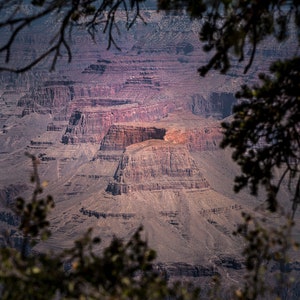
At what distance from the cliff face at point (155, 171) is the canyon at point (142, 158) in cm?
8

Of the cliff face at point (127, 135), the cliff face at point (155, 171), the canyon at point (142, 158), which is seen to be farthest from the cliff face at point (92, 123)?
the cliff face at point (155, 171)

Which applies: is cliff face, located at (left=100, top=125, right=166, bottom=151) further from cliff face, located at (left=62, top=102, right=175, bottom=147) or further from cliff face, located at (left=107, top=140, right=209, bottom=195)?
cliff face, located at (left=62, top=102, right=175, bottom=147)

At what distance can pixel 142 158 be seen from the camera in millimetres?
82125

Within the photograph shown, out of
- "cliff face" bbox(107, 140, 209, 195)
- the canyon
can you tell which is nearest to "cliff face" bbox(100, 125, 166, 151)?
the canyon

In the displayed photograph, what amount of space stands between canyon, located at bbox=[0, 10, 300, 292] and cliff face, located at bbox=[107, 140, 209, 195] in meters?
0.08

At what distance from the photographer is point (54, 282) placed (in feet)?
30.6

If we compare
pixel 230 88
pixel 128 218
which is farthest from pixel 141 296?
pixel 230 88

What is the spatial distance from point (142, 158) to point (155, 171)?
155cm

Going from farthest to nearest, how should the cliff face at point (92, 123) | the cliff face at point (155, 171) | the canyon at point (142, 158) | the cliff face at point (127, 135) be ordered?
the cliff face at point (92, 123) → the cliff face at point (127, 135) → the cliff face at point (155, 171) → the canyon at point (142, 158)

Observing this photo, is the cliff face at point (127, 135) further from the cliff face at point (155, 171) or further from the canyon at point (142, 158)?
the cliff face at point (155, 171)

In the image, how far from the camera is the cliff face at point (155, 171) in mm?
80562

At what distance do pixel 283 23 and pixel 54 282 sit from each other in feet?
17.7

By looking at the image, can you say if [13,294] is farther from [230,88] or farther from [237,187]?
[230,88]

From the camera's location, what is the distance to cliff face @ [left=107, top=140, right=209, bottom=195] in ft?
264
